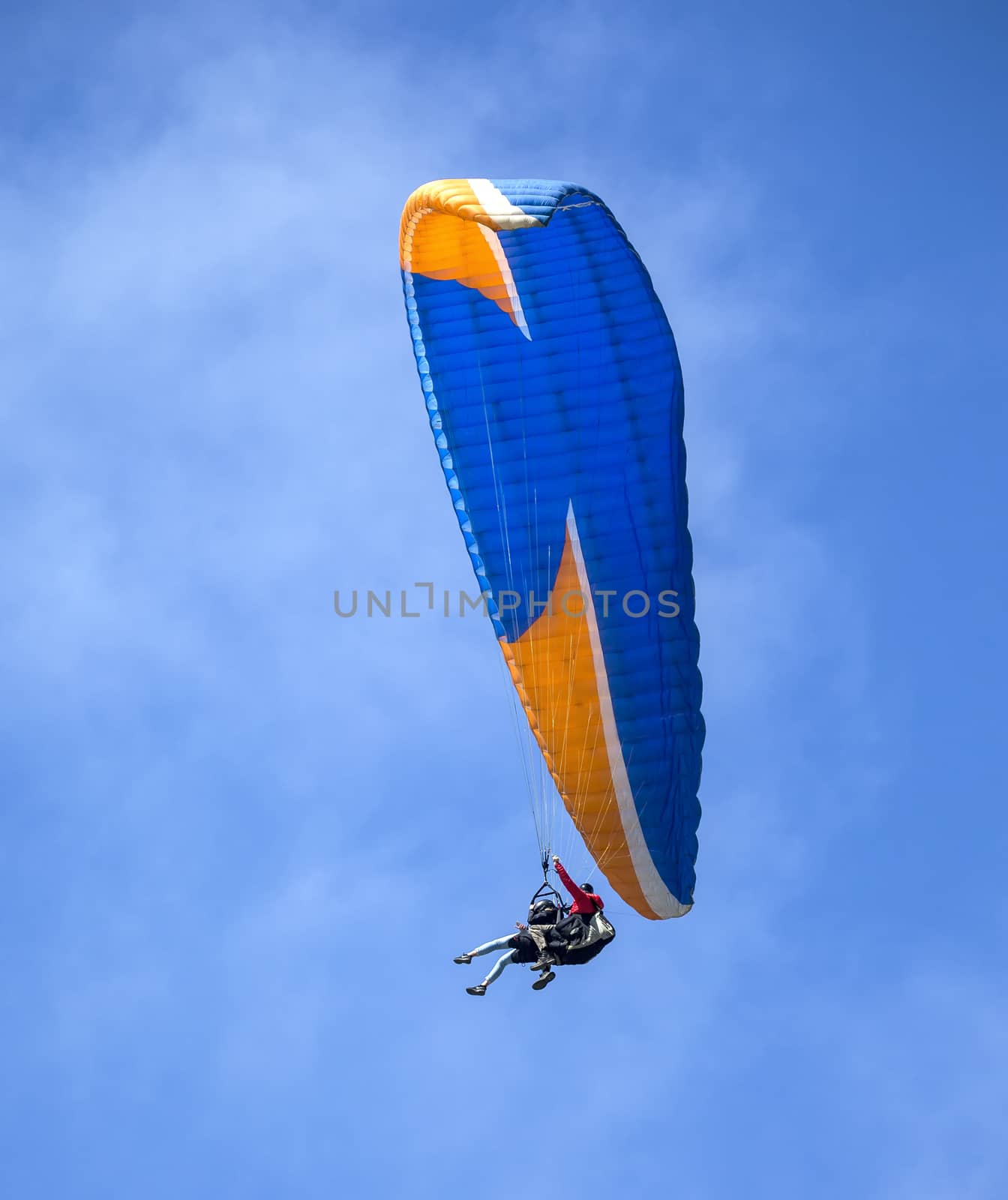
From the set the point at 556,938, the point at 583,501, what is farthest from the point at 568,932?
the point at 583,501

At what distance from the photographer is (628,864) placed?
51.2 feet

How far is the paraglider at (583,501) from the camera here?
15.6 metres

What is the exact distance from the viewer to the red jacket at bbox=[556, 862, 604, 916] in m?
14.8

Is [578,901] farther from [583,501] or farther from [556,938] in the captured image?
[583,501]

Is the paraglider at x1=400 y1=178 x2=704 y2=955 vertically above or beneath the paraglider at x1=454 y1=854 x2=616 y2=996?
above

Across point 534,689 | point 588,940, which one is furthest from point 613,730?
point 588,940

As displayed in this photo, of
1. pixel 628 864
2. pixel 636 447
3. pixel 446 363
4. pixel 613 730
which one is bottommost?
pixel 628 864

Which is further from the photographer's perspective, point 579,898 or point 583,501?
point 583,501

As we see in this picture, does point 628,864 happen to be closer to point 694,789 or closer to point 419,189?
point 694,789

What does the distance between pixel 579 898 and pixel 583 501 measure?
391 centimetres

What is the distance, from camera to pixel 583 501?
52.0 ft

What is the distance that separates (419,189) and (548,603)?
4533 millimetres

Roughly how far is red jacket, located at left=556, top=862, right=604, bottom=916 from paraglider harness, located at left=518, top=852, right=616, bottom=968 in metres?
0.04

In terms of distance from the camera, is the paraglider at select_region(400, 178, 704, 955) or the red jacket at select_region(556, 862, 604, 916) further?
the paraglider at select_region(400, 178, 704, 955)
